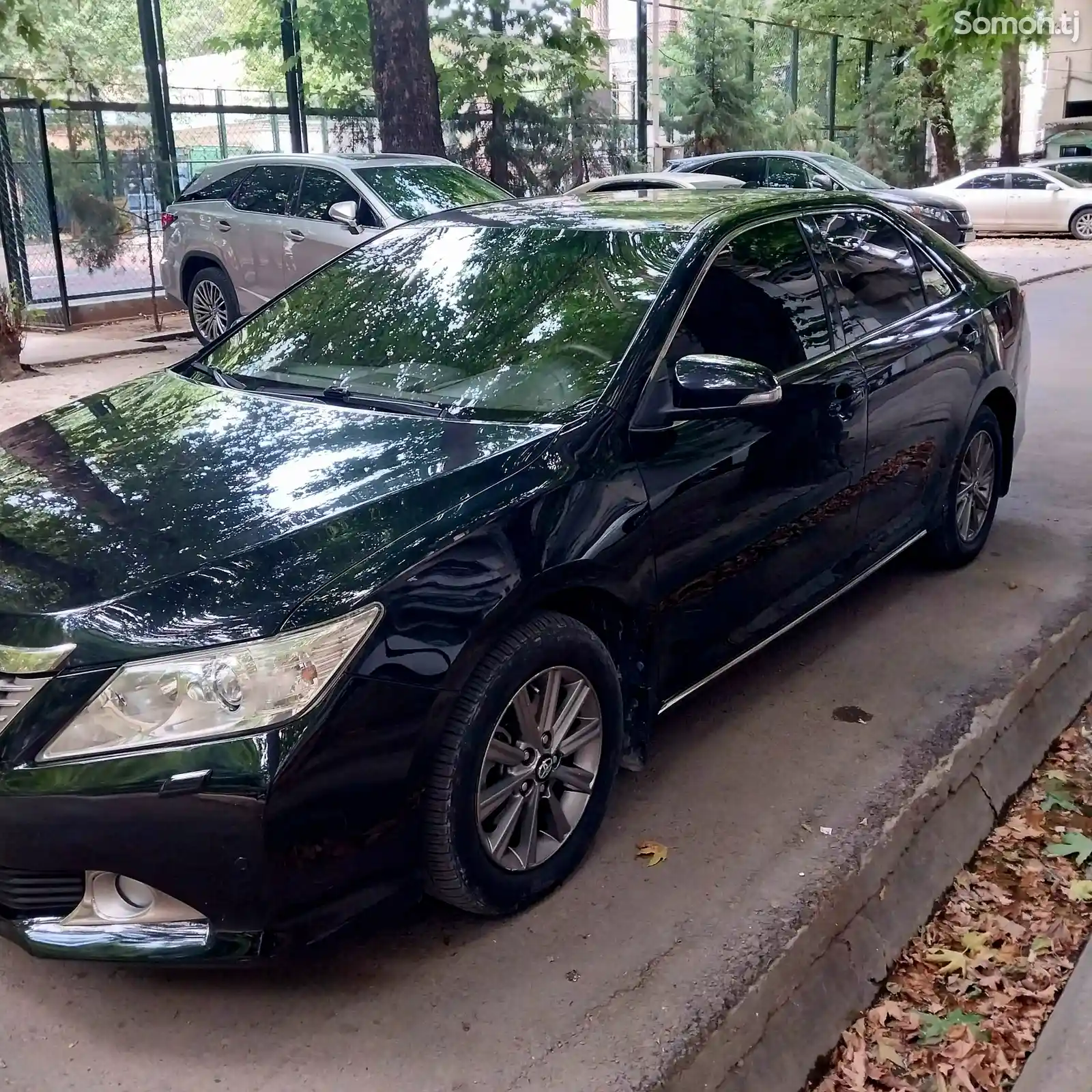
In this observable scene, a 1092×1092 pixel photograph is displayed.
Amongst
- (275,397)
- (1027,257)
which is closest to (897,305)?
(275,397)

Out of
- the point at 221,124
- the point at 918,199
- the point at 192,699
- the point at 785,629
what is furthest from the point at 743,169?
the point at 192,699

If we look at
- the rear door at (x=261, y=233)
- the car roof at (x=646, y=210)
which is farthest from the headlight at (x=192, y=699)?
the rear door at (x=261, y=233)

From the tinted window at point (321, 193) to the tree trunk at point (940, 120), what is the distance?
69.8 ft

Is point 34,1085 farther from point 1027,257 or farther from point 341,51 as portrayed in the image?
point 1027,257

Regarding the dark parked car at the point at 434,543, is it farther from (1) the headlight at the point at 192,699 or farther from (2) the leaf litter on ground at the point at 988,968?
(2) the leaf litter on ground at the point at 988,968

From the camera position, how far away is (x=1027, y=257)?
20062 mm

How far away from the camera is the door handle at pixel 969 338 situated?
498 centimetres

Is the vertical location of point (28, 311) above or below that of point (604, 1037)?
above

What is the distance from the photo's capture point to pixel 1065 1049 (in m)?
2.84

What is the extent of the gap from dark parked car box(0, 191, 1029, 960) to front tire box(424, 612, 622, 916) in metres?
0.01

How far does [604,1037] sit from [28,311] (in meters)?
11.7

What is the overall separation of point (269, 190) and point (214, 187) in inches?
32.8

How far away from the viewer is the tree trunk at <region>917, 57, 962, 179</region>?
28.2 metres

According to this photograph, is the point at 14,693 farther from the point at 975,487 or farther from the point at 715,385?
the point at 975,487
